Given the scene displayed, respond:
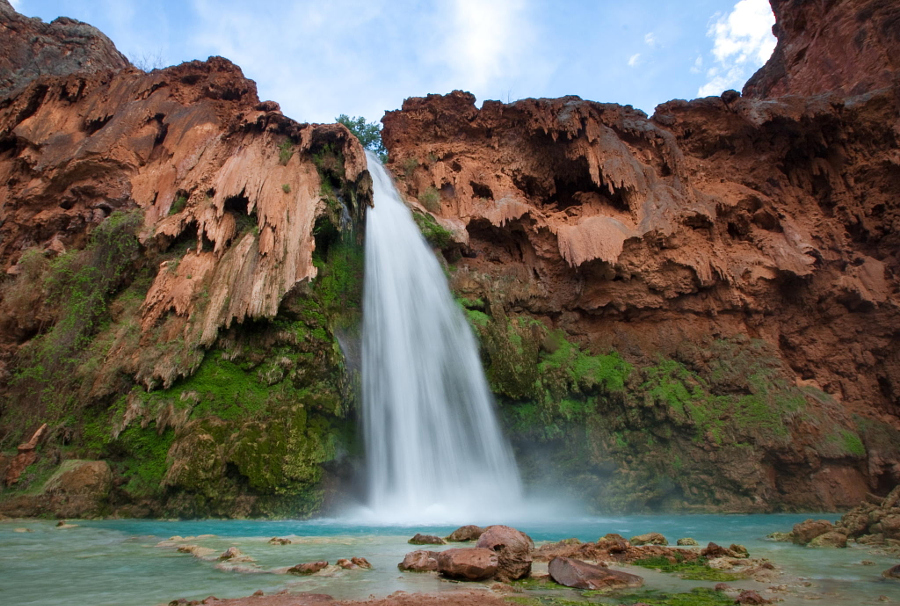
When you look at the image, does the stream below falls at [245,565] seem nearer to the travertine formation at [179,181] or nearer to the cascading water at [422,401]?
the cascading water at [422,401]

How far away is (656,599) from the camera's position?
3.21 metres

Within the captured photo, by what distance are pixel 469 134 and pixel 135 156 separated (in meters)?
11.9

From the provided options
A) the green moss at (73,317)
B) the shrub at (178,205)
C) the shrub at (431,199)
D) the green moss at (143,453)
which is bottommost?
the green moss at (143,453)

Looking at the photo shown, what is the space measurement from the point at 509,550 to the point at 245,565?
7.64ft

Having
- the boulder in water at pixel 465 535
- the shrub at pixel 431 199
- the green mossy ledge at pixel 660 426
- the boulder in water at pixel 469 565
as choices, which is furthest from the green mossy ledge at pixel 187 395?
the boulder in water at pixel 469 565

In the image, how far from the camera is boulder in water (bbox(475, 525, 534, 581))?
3.75m

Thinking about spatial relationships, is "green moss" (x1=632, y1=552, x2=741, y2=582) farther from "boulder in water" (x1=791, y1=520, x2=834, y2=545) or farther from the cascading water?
the cascading water

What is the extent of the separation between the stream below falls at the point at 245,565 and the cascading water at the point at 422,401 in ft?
11.2

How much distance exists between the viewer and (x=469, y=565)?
3.71m

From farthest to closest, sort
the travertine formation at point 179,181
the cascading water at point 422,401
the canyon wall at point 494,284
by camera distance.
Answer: the cascading water at point 422,401 < the travertine formation at point 179,181 < the canyon wall at point 494,284

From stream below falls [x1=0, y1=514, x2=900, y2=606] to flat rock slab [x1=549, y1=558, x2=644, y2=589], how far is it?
0.19m

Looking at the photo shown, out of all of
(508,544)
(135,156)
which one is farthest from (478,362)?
(135,156)

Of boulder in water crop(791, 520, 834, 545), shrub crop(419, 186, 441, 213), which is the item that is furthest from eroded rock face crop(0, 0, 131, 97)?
boulder in water crop(791, 520, 834, 545)

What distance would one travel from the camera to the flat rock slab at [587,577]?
3.55 m
